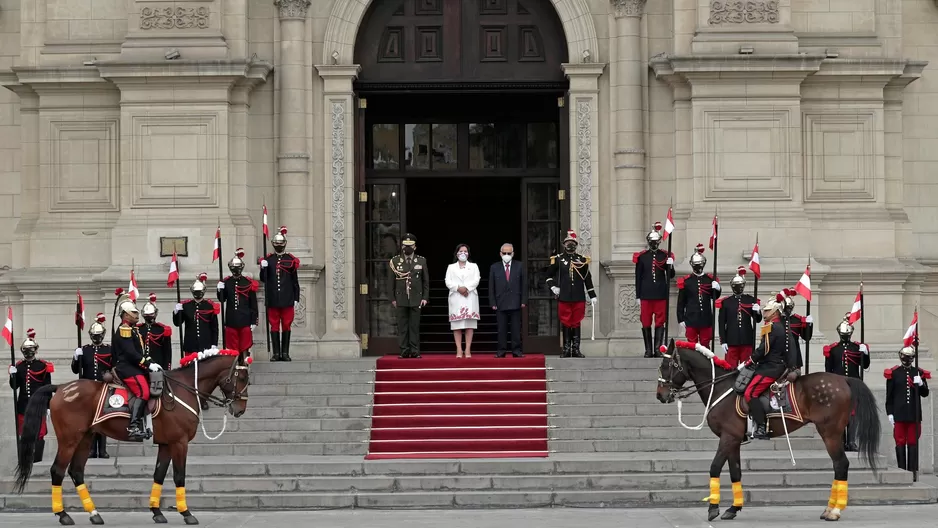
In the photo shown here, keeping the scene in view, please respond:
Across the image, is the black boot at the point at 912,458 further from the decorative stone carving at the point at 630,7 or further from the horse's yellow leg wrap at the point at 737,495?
the decorative stone carving at the point at 630,7

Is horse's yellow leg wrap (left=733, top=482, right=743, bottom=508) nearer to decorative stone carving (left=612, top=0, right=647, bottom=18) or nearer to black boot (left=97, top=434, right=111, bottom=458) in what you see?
black boot (left=97, top=434, right=111, bottom=458)

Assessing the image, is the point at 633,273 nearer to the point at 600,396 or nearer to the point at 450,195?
the point at 600,396

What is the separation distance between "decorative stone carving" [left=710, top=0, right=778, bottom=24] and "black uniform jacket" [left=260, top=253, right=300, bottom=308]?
335 inches

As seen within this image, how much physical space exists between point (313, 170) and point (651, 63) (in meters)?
6.36

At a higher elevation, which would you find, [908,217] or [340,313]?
[908,217]

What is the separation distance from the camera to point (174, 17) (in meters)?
26.6

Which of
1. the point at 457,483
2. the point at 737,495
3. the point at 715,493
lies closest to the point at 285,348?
the point at 457,483

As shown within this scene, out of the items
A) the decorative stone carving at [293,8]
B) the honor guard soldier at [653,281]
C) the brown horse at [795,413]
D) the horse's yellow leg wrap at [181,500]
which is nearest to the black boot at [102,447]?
the horse's yellow leg wrap at [181,500]

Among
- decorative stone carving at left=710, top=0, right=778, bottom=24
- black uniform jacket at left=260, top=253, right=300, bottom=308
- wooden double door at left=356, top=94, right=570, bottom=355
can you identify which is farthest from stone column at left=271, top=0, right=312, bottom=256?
decorative stone carving at left=710, top=0, right=778, bottom=24

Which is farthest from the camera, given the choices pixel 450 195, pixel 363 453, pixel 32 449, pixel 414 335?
pixel 450 195

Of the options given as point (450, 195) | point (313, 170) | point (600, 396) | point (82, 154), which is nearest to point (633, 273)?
point (600, 396)

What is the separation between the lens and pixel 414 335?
25.9 metres

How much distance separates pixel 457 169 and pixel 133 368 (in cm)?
1131

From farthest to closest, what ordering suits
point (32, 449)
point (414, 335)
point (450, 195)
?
1. point (450, 195)
2. point (414, 335)
3. point (32, 449)
